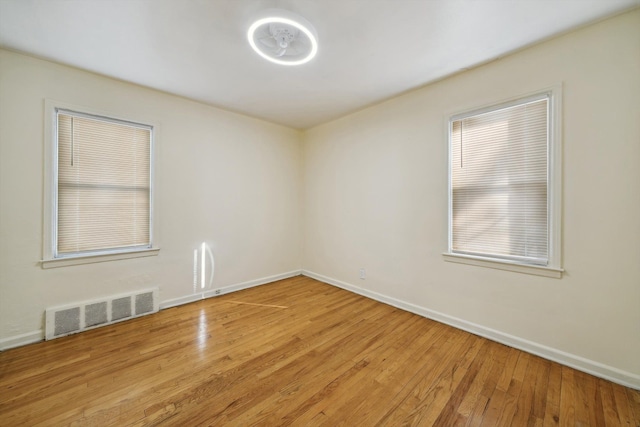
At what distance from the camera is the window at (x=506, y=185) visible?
83.4 inches

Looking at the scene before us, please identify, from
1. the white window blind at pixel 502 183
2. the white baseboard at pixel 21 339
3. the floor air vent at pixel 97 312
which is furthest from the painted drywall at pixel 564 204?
the white baseboard at pixel 21 339

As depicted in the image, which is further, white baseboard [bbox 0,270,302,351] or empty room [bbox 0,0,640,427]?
white baseboard [bbox 0,270,302,351]

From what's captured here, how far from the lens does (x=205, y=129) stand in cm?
341

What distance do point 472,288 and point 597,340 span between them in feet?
2.90

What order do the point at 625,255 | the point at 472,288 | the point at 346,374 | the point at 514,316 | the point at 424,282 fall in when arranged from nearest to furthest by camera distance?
1. the point at 625,255
2. the point at 346,374
3. the point at 514,316
4. the point at 472,288
5. the point at 424,282

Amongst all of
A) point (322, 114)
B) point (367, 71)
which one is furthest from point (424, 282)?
point (322, 114)

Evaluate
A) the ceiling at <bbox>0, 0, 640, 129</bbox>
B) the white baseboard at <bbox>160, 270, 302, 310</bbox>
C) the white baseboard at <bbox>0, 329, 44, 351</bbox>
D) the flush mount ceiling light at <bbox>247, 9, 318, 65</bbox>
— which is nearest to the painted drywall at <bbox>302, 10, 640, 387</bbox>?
the ceiling at <bbox>0, 0, 640, 129</bbox>

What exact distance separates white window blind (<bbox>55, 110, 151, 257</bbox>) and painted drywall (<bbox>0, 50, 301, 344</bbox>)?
0.14 meters

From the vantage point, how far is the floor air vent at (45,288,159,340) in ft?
7.89

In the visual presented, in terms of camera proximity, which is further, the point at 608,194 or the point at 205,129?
the point at 205,129

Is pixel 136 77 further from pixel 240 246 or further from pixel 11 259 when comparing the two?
pixel 240 246

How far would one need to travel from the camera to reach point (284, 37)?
1.94 metres

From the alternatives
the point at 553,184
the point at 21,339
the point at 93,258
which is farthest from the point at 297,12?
the point at 21,339

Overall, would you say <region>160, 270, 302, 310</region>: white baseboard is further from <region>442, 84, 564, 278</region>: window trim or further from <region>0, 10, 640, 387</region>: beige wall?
<region>442, 84, 564, 278</region>: window trim
